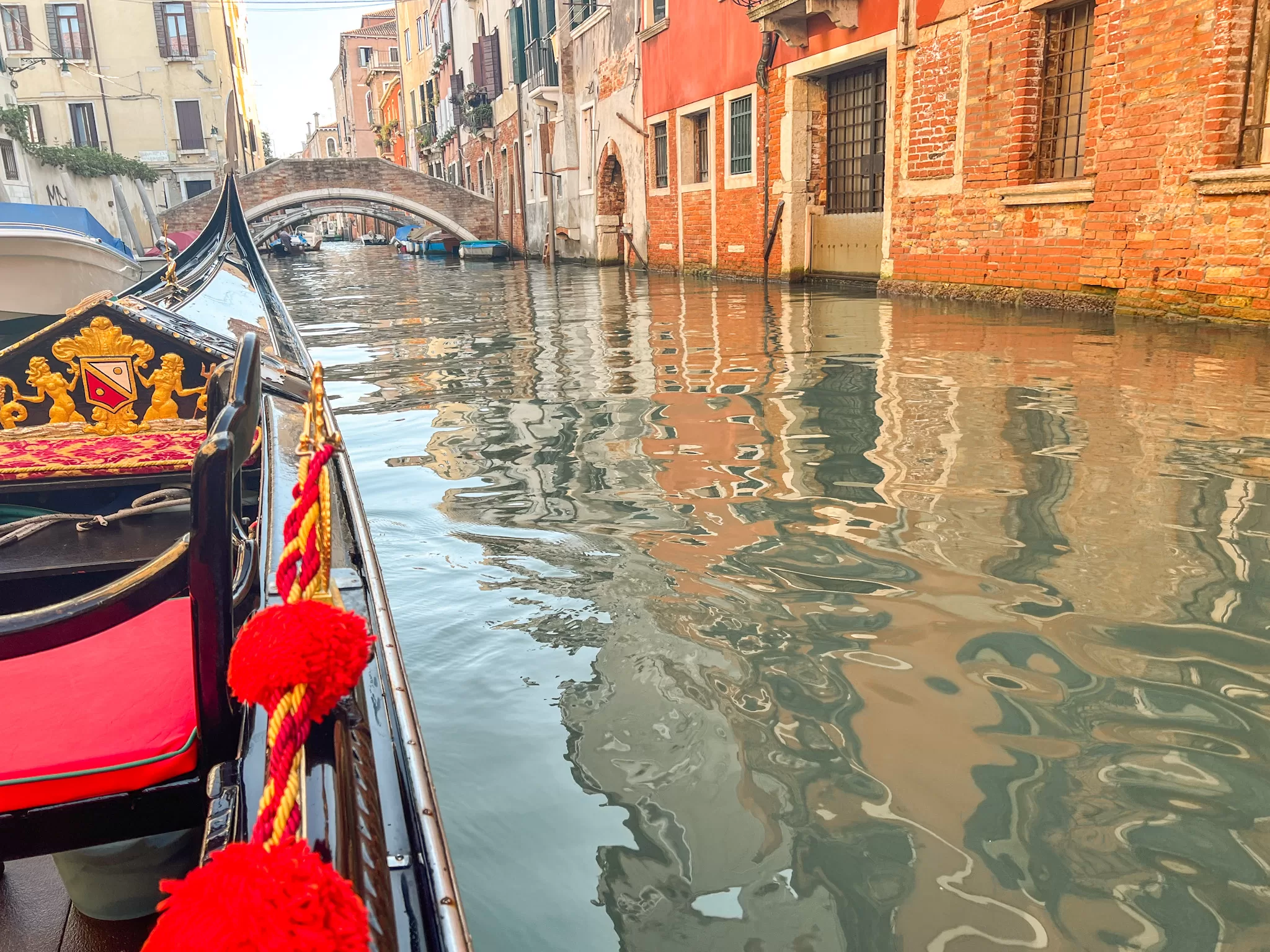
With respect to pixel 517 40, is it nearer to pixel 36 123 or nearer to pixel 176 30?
pixel 176 30

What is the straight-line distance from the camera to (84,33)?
81.1ft

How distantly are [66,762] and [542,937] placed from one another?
577 mm

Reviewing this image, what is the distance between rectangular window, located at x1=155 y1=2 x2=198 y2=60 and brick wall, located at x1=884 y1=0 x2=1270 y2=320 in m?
23.6

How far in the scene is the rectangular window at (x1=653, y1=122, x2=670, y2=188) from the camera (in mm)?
12719

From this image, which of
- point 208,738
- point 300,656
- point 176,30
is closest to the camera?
point 300,656

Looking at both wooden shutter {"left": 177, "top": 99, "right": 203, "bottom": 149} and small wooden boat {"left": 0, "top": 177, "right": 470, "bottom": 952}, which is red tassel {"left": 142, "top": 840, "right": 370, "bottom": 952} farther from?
wooden shutter {"left": 177, "top": 99, "right": 203, "bottom": 149}

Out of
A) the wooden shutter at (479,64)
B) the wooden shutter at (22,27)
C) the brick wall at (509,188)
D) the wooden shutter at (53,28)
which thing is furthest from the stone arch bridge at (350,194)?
the wooden shutter at (22,27)

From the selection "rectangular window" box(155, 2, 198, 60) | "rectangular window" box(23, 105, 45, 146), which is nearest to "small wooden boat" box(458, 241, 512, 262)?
"rectangular window" box(23, 105, 45, 146)

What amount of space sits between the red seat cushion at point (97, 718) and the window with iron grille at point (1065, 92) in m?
6.76

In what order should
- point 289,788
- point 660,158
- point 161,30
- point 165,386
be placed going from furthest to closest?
point 161,30 < point 660,158 < point 165,386 < point 289,788

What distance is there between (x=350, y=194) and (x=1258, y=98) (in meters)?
18.9

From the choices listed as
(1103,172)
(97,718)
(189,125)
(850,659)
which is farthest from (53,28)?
(97,718)

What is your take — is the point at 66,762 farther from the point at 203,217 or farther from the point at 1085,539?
the point at 203,217

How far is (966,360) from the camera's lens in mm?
4938
